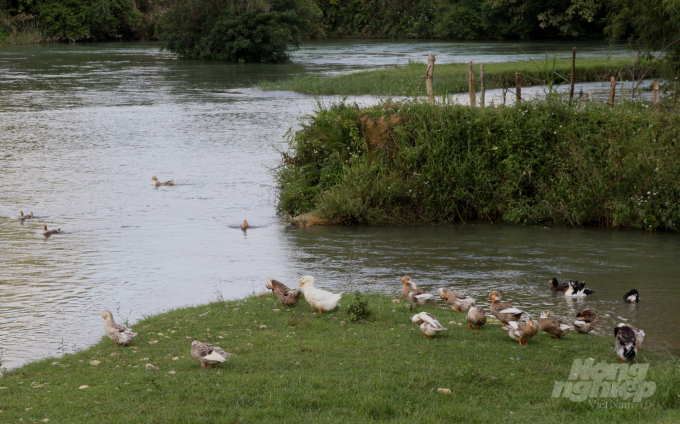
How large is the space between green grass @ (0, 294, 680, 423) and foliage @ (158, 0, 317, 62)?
49590 mm

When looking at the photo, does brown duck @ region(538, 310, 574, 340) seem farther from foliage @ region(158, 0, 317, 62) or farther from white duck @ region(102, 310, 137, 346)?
foliage @ region(158, 0, 317, 62)

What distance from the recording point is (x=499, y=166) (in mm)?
17797

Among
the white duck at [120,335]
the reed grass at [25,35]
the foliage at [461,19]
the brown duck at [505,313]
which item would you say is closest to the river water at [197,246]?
the brown duck at [505,313]

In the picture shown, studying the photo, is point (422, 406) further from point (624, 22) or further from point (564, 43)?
point (564, 43)

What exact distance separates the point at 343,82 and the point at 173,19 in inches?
1041

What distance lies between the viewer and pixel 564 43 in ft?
217

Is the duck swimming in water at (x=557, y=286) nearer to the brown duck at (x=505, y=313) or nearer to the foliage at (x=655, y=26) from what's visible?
the brown duck at (x=505, y=313)

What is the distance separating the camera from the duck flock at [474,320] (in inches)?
310

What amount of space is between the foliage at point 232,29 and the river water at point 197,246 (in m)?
24.8

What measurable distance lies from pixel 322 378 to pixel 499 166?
38.3 feet

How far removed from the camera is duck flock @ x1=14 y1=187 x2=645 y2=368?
7.88 metres

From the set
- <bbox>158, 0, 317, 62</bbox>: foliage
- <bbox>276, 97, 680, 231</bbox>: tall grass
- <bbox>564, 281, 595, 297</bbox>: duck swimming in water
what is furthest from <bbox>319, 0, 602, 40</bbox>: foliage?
<bbox>564, 281, 595, 297</bbox>: duck swimming in water

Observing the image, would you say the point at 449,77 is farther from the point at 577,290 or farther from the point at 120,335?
the point at 120,335


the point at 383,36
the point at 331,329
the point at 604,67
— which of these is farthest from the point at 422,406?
the point at 383,36
